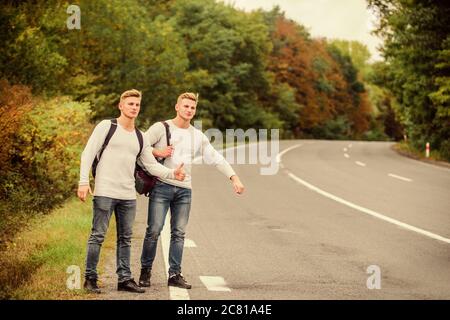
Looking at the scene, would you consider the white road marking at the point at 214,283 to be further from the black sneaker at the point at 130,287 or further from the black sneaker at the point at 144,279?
the black sneaker at the point at 130,287

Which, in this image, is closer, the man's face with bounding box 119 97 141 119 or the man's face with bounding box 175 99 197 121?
the man's face with bounding box 119 97 141 119

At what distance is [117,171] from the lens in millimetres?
7055

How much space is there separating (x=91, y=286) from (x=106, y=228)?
57cm

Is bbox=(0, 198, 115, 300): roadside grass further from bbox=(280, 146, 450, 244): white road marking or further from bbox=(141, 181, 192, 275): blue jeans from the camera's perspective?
bbox=(280, 146, 450, 244): white road marking

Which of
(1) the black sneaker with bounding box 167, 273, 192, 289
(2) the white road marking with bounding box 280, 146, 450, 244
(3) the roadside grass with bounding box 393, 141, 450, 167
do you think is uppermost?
(1) the black sneaker with bounding box 167, 273, 192, 289

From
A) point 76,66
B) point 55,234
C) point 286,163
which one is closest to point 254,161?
point 286,163

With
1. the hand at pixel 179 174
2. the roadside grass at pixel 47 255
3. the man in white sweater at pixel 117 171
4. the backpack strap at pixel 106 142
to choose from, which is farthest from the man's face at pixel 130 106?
the roadside grass at pixel 47 255

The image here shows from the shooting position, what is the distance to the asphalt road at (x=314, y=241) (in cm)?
749

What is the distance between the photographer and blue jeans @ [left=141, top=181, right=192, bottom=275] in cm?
734

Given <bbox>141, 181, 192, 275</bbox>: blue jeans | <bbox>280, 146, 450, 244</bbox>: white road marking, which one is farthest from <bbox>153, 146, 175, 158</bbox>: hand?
<bbox>280, 146, 450, 244</bbox>: white road marking

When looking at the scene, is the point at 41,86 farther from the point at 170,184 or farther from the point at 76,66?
the point at 170,184

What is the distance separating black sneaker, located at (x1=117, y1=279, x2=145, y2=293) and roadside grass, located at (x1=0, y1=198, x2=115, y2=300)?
1.28 ft
